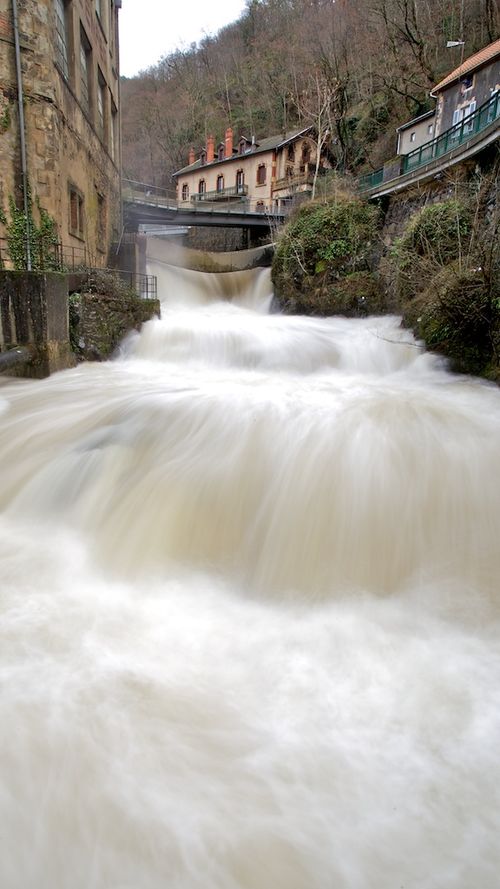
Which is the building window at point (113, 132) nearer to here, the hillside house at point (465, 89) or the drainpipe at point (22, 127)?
the drainpipe at point (22, 127)

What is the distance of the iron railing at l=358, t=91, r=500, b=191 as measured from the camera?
44.4 ft

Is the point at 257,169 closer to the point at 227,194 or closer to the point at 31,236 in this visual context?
the point at 227,194

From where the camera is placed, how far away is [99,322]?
10469 mm

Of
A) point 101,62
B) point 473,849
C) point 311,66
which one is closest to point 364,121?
point 311,66

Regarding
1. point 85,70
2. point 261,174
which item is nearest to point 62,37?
point 85,70

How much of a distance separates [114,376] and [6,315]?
6.74 feet

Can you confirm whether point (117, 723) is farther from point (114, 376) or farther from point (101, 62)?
point (101, 62)

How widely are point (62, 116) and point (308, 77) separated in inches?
1129

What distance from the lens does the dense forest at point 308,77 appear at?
29.1 metres

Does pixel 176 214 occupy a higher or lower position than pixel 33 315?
higher

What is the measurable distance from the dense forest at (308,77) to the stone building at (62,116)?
13271 mm

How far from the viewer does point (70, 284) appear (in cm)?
998

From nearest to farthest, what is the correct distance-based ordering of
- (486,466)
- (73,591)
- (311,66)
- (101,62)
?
(73,591) → (486,466) → (101,62) → (311,66)

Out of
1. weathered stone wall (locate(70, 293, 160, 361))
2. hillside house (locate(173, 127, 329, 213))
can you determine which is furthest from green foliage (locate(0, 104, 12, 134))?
hillside house (locate(173, 127, 329, 213))
